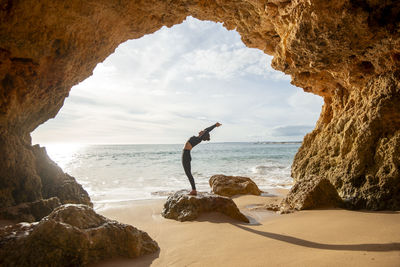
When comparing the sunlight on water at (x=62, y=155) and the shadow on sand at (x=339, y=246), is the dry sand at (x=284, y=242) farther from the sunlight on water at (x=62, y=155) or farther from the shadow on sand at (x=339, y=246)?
the sunlight on water at (x=62, y=155)

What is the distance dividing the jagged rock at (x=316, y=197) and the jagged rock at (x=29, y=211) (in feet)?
15.3

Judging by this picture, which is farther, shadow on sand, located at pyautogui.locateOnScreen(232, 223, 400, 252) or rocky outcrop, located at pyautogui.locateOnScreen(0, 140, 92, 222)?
rocky outcrop, located at pyautogui.locateOnScreen(0, 140, 92, 222)

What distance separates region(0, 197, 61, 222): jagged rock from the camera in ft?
12.1

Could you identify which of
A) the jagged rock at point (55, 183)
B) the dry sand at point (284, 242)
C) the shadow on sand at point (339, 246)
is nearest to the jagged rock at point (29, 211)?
the jagged rock at point (55, 183)

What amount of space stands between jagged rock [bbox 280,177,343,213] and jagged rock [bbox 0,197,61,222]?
466 cm

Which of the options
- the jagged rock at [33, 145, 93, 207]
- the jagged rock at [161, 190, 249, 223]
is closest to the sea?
the jagged rock at [33, 145, 93, 207]

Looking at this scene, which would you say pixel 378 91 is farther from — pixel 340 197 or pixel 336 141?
pixel 340 197

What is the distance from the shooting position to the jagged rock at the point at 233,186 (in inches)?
295

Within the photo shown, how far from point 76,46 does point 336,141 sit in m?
6.92

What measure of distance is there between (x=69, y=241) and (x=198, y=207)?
251 centimetres

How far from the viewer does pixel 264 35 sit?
6.58m

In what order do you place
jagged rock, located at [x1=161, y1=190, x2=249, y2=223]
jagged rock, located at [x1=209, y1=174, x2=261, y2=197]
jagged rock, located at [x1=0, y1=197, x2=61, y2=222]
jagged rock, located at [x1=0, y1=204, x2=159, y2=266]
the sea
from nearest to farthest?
jagged rock, located at [x1=0, y1=204, x2=159, y2=266] → jagged rock, located at [x1=0, y1=197, x2=61, y2=222] → jagged rock, located at [x1=161, y1=190, x2=249, y2=223] → jagged rock, located at [x1=209, y1=174, x2=261, y2=197] → the sea

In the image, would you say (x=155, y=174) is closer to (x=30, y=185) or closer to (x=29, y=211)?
(x=30, y=185)

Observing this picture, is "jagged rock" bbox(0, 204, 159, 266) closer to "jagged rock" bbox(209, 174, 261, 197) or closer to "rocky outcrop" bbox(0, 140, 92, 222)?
"rocky outcrop" bbox(0, 140, 92, 222)
